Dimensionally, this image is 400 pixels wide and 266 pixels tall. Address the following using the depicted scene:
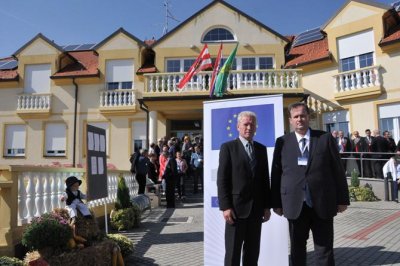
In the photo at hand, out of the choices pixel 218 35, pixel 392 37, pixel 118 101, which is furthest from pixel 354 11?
pixel 118 101

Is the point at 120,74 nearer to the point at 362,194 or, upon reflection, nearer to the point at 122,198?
the point at 122,198

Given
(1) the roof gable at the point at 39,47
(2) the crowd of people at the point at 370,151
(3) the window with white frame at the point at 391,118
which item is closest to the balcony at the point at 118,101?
(1) the roof gable at the point at 39,47

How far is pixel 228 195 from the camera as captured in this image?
387 cm

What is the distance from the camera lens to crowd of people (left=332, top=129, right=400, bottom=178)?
13.0 m

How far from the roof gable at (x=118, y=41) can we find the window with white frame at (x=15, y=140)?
22.7 ft

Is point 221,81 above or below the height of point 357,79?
below

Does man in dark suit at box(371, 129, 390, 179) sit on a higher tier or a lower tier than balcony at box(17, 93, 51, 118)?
lower

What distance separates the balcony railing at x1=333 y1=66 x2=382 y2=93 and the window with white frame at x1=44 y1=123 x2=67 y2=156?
1575 cm

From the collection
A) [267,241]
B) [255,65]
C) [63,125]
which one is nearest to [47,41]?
[63,125]

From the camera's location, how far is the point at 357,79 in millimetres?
17750

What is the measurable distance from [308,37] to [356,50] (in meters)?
4.45

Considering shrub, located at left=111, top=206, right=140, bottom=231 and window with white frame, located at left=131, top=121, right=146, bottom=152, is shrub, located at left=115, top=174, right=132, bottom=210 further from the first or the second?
window with white frame, located at left=131, top=121, right=146, bottom=152

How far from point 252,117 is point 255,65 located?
17035 mm

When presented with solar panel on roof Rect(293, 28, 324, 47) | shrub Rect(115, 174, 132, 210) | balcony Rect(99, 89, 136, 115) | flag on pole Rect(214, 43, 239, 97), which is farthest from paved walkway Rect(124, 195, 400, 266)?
solar panel on roof Rect(293, 28, 324, 47)
